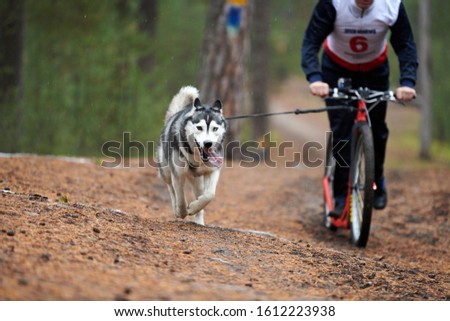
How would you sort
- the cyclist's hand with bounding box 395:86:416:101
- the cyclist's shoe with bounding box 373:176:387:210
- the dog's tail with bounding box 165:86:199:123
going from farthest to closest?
1. the cyclist's shoe with bounding box 373:176:387:210
2. the dog's tail with bounding box 165:86:199:123
3. the cyclist's hand with bounding box 395:86:416:101

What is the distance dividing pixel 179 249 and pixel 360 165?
7.89 ft

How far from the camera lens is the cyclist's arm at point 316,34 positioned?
5.44m

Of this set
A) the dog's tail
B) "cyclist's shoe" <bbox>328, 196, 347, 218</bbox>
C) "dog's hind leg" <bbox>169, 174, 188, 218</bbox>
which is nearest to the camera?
"dog's hind leg" <bbox>169, 174, 188, 218</bbox>

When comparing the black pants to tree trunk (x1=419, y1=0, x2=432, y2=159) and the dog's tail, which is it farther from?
tree trunk (x1=419, y1=0, x2=432, y2=159)

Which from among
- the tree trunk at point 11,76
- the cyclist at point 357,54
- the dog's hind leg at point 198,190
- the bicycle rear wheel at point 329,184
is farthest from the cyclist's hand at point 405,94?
the tree trunk at point 11,76

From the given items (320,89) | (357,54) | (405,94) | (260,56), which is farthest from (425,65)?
(320,89)

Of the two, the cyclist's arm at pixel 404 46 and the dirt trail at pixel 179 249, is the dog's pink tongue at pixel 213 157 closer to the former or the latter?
the dirt trail at pixel 179 249

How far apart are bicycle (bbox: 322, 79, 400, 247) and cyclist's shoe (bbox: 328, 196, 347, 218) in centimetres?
5

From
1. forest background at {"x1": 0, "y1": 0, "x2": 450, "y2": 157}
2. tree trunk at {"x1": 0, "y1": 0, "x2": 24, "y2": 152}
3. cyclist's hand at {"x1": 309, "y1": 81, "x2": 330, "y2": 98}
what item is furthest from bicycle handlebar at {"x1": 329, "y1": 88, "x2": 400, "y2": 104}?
tree trunk at {"x1": 0, "y1": 0, "x2": 24, "y2": 152}

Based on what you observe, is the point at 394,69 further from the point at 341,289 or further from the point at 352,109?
the point at 341,289

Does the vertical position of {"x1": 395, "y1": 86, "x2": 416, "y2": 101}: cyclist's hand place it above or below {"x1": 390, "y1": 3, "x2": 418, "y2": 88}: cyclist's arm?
below

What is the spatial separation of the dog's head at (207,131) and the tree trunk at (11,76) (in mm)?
6654

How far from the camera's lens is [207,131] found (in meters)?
4.72

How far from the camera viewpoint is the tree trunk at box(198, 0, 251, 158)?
1083 cm
